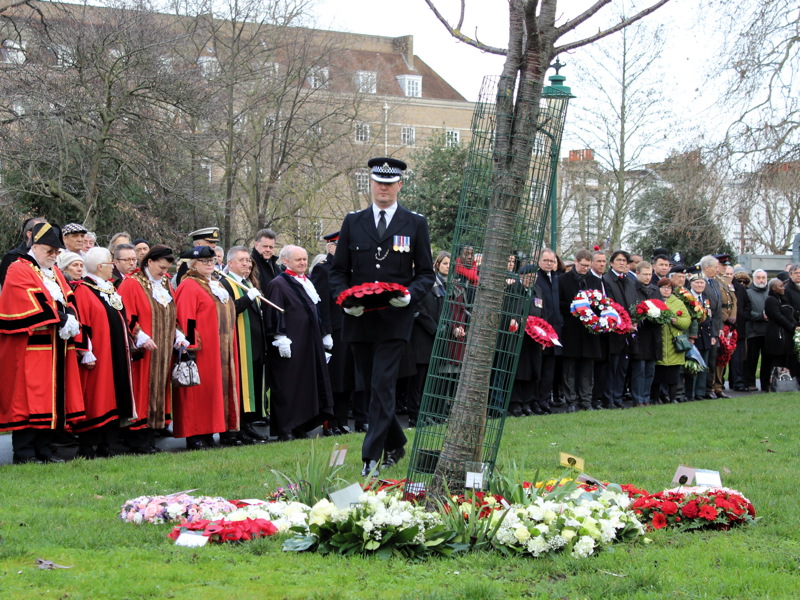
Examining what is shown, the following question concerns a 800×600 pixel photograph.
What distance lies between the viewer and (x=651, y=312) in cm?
1480

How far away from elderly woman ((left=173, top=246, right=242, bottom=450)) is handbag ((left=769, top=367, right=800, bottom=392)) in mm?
10822

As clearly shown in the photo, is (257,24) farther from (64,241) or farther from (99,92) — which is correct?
(64,241)

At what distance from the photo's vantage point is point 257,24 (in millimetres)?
32219

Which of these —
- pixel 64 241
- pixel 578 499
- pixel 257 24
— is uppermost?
pixel 257 24

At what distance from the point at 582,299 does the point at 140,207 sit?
13.0 meters

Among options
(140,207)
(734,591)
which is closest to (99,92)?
(140,207)

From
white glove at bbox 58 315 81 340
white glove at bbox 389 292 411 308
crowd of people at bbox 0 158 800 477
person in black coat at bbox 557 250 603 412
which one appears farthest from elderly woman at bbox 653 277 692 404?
white glove at bbox 58 315 81 340

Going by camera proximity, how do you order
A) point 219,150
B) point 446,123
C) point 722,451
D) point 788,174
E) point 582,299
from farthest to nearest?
point 446,123 < point 219,150 < point 788,174 < point 582,299 < point 722,451

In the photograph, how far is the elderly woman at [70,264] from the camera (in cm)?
1009

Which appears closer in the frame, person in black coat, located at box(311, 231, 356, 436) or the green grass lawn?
the green grass lawn

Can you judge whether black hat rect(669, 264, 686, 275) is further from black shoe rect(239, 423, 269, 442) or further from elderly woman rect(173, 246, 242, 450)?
elderly woman rect(173, 246, 242, 450)

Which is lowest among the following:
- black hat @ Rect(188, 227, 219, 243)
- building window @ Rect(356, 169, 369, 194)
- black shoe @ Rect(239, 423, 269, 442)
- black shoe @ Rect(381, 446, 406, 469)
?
black shoe @ Rect(239, 423, 269, 442)

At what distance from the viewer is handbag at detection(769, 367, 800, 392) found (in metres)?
17.7

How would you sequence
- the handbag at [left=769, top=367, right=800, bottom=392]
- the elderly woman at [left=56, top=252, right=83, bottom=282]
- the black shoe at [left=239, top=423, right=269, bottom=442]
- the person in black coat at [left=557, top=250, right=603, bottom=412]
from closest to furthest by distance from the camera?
the elderly woman at [left=56, top=252, right=83, bottom=282] < the black shoe at [left=239, top=423, right=269, bottom=442] < the person in black coat at [left=557, top=250, right=603, bottom=412] < the handbag at [left=769, top=367, right=800, bottom=392]
